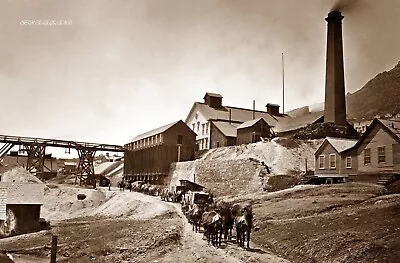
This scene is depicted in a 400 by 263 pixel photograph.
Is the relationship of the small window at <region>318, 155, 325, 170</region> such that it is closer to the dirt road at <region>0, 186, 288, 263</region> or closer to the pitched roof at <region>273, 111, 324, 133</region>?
the dirt road at <region>0, 186, 288, 263</region>

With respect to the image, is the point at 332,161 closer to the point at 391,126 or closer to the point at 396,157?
the point at 391,126

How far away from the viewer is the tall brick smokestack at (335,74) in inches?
296

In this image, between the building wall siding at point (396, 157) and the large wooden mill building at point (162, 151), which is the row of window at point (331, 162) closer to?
the building wall siding at point (396, 157)

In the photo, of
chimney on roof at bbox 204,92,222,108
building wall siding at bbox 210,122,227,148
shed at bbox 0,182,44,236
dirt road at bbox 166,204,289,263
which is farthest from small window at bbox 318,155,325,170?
building wall siding at bbox 210,122,227,148

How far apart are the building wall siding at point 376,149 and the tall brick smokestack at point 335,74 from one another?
193 cm

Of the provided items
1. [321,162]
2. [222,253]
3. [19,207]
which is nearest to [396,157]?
[222,253]

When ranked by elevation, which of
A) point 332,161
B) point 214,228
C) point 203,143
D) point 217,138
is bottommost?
point 214,228

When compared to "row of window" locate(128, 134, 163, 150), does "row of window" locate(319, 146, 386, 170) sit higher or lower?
lower

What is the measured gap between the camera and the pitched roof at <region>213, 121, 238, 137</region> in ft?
69.1

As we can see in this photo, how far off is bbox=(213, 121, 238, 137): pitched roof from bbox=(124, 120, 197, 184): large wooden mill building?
222 centimetres

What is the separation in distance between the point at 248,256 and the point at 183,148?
43.7 feet

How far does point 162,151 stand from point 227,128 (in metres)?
4.62

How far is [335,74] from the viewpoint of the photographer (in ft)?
35.7

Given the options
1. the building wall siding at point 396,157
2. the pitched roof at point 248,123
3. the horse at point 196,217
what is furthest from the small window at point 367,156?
the pitched roof at point 248,123
